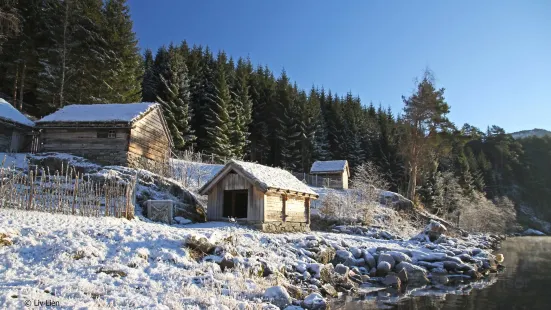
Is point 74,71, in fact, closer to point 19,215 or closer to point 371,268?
point 19,215

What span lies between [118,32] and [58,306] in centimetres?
3859

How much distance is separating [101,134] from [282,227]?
14.7m

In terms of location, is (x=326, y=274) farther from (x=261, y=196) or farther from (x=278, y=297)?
(x=261, y=196)

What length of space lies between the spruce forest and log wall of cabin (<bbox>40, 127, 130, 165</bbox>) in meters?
8.26

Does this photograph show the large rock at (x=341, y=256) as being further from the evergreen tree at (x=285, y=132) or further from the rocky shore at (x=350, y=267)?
the evergreen tree at (x=285, y=132)

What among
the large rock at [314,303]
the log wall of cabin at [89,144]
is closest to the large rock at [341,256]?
the large rock at [314,303]

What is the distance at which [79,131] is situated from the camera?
91.7ft

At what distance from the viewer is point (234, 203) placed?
25172 mm

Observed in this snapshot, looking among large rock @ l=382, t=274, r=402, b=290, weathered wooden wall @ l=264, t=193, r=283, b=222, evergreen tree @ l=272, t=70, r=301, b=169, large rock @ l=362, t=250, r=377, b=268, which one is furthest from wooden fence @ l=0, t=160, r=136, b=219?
evergreen tree @ l=272, t=70, r=301, b=169

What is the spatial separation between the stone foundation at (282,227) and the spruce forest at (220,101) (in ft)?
49.7

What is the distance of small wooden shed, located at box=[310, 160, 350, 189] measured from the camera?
152 feet

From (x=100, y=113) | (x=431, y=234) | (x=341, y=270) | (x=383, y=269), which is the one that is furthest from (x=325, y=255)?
(x=100, y=113)

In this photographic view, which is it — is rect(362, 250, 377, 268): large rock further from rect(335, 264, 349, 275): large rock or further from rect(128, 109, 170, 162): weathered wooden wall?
rect(128, 109, 170, 162): weathered wooden wall

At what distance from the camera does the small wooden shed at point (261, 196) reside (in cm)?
2203
